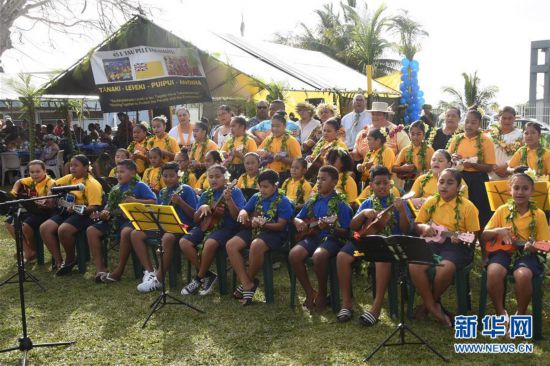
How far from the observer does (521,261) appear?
4797mm

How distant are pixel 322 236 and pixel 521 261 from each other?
1856mm

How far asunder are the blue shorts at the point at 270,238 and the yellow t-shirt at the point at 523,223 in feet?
6.76

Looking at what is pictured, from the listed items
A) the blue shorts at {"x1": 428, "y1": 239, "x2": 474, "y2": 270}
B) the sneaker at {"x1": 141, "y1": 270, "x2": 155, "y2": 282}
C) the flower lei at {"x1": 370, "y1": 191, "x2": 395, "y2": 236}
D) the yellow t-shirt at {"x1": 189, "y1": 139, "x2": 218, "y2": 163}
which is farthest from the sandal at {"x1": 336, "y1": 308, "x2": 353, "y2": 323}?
the yellow t-shirt at {"x1": 189, "y1": 139, "x2": 218, "y2": 163}

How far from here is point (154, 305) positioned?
5910 millimetres

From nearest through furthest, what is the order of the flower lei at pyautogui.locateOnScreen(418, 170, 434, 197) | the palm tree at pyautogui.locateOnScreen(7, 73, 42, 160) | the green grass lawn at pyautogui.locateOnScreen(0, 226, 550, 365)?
the green grass lawn at pyautogui.locateOnScreen(0, 226, 550, 365)
the flower lei at pyautogui.locateOnScreen(418, 170, 434, 197)
the palm tree at pyautogui.locateOnScreen(7, 73, 42, 160)

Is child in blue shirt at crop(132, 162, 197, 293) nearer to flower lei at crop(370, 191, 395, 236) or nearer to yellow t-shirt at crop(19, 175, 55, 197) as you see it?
yellow t-shirt at crop(19, 175, 55, 197)

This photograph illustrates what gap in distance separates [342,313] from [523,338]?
1.54 m

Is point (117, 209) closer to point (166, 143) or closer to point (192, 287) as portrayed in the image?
point (192, 287)

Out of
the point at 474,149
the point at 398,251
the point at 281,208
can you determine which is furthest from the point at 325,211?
the point at 474,149

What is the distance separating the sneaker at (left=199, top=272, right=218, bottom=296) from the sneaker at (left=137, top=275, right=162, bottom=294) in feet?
1.73

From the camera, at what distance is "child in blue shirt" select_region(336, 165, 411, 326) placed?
5.18 meters

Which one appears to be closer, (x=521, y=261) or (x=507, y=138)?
(x=521, y=261)

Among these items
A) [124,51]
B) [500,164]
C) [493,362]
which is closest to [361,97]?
[500,164]

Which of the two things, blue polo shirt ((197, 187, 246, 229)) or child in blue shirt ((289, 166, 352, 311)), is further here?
blue polo shirt ((197, 187, 246, 229))
